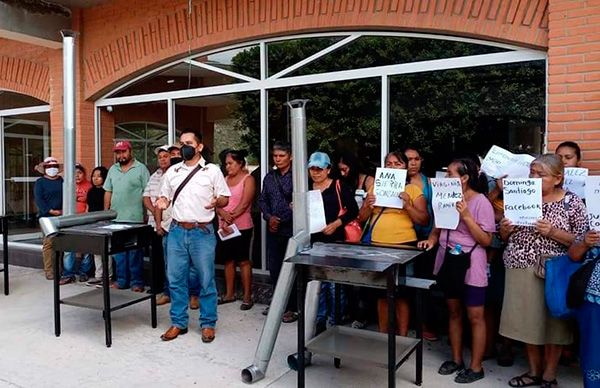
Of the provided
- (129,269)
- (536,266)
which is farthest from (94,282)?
(536,266)

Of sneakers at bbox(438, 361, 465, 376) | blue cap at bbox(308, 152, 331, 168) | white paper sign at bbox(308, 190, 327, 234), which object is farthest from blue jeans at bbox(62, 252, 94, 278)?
sneakers at bbox(438, 361, 465, 376)

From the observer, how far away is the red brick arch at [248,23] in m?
4.96

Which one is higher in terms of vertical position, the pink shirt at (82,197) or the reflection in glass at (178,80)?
the reflection in glass at (178,80)

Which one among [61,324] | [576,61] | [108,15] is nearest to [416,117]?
[576,61]

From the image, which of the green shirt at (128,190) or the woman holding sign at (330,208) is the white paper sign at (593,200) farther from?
the green shirt at (128,190)

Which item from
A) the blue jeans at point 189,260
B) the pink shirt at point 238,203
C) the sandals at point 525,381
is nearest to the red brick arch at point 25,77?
the pink shirt at point 238,203

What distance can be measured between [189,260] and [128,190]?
2.06m

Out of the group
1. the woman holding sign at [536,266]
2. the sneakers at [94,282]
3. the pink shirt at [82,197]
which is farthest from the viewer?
the pink shirt at [82,197]

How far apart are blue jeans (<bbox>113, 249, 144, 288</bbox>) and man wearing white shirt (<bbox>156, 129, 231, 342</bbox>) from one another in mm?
1951

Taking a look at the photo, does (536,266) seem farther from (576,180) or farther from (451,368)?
(451,368)

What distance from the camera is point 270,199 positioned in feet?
18.6

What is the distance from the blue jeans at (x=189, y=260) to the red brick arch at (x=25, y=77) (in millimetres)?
5210

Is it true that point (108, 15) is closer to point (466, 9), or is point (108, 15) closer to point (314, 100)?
point (314, 100)

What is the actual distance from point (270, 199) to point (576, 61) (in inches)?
123
